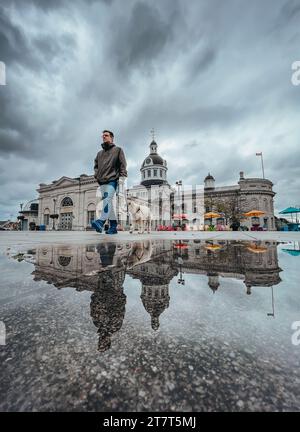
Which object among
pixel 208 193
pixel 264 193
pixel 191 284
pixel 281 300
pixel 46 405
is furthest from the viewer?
pixel 208 193

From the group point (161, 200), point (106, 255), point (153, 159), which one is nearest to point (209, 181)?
point (161, 200)

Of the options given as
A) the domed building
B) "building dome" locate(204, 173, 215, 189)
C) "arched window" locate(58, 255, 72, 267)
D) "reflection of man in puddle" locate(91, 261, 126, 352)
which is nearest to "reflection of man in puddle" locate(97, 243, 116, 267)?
"arched window" locate(58, 255, 72, 267)

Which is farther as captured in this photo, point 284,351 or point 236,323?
point 236,323

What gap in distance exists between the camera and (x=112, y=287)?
118cm

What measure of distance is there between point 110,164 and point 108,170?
0.18 m

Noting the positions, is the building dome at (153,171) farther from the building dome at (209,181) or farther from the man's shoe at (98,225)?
the man's shoe at (98,225)

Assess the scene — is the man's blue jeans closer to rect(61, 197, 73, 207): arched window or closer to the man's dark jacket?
the man's dark jacket

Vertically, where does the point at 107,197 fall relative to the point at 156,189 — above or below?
below

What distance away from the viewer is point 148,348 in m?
0.62

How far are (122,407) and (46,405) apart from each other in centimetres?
16

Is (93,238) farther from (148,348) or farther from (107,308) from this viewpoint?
(148,348)

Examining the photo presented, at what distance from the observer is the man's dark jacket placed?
5.87 metres
